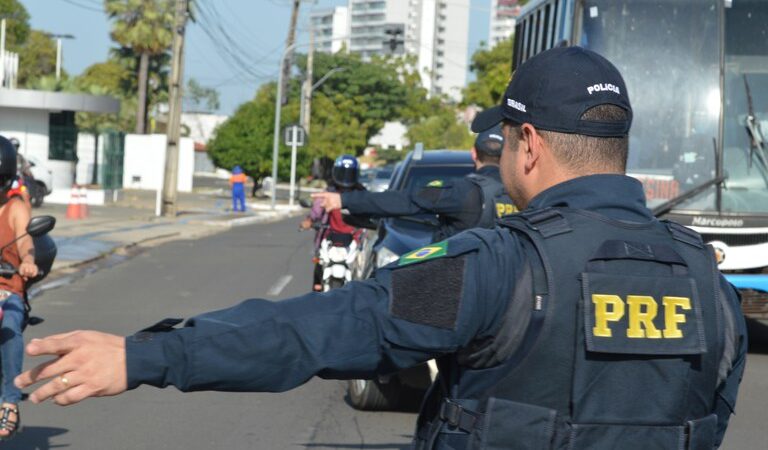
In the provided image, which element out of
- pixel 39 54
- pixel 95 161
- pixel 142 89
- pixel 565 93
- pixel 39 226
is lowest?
pixel 95 161

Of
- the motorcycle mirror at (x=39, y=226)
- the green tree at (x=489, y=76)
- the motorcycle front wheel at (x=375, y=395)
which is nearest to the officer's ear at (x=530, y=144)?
the motorcycle mirror at (x=39, y=226)

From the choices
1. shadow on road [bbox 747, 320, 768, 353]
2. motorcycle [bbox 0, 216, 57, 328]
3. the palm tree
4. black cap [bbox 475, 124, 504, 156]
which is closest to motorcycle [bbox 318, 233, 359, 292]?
shadow on road [bbox 747, 320, 768, 353]

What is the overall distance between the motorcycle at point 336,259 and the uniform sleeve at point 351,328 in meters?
9.48

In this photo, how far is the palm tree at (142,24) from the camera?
210 feet

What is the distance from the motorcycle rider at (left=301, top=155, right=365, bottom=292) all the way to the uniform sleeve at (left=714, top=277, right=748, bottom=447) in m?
8.29

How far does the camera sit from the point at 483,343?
2447 mm

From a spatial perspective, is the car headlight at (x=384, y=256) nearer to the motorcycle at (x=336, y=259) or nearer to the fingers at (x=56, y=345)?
the motorcycle at (x=336, y=259)

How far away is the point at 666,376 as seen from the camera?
2.53 meters

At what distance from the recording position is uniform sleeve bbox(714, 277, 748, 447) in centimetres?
270

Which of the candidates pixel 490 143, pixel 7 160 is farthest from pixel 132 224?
pixel 490 143

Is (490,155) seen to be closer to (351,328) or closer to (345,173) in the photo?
(345,173)

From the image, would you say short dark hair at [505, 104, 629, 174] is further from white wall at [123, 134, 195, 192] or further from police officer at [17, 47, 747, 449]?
white wall at [123, 134, 195, 192]

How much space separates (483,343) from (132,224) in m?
28.6

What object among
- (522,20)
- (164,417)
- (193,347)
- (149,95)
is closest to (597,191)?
(193,347)
